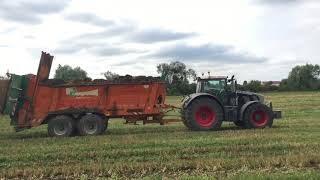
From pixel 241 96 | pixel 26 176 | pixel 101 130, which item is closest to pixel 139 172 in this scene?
pixel 26 176

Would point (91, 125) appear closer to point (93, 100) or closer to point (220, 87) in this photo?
point (93, 100)

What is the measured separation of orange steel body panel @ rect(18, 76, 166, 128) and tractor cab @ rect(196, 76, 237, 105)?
5.51 feet

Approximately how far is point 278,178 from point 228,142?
5532 mm

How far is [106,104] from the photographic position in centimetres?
1834

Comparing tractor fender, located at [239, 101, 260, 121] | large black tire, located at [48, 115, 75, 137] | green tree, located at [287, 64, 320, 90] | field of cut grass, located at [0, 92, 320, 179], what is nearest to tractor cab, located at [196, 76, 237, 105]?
tractor fender, located at [239, 101, 260, 121]

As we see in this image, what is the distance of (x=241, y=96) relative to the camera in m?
19.6

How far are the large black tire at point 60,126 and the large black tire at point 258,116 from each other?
19.6 ft

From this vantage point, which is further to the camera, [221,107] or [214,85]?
[214,85]

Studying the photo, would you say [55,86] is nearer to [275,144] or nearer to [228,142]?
[228,142]

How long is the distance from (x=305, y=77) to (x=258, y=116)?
325 feet

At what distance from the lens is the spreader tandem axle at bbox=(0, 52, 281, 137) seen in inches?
705

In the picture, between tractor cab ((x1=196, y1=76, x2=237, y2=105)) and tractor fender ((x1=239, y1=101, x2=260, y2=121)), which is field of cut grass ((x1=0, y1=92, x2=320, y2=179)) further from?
tractor cab ((x1=196, y1=76, x2=237, y2=105))

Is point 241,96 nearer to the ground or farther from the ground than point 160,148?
farther from the ground

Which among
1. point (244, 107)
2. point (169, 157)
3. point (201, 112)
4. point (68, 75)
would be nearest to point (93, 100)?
point (201, 112)
